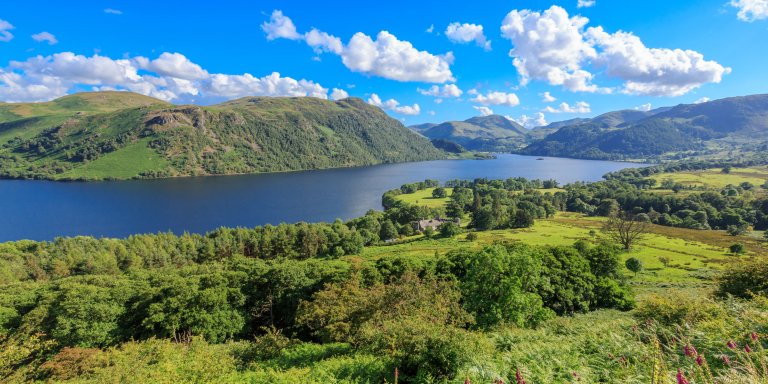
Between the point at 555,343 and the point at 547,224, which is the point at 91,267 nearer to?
the point at 555,343

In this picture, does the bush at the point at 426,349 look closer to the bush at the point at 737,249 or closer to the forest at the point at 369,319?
the forest at the point at 369,319

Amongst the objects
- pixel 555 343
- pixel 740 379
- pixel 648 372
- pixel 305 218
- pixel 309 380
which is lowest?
pixel 305 218

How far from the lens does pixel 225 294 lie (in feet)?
134

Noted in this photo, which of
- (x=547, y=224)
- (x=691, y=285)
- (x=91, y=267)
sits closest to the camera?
(x=691, y=285)

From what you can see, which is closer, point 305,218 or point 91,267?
point 91,267

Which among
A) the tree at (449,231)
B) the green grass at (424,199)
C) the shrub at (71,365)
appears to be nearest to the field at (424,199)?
the green grass at (424,199)

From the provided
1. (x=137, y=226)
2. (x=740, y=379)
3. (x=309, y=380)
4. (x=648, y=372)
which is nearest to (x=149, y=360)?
(x=309, y=380)

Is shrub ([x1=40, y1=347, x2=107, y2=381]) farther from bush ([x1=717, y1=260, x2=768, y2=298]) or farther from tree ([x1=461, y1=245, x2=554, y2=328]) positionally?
bush ([x1=717, y1=260, x2=768, y2=298])

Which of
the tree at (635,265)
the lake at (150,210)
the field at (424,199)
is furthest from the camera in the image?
the field at (424,199)

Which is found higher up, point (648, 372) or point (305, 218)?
point (648, 372)

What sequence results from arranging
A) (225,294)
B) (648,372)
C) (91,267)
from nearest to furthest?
(648,372) < (225,294) < (91,267)

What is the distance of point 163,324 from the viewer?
37.1 m

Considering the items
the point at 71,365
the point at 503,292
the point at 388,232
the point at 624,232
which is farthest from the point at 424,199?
→ the point at 71,365

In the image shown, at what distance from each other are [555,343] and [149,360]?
27.3 meters
